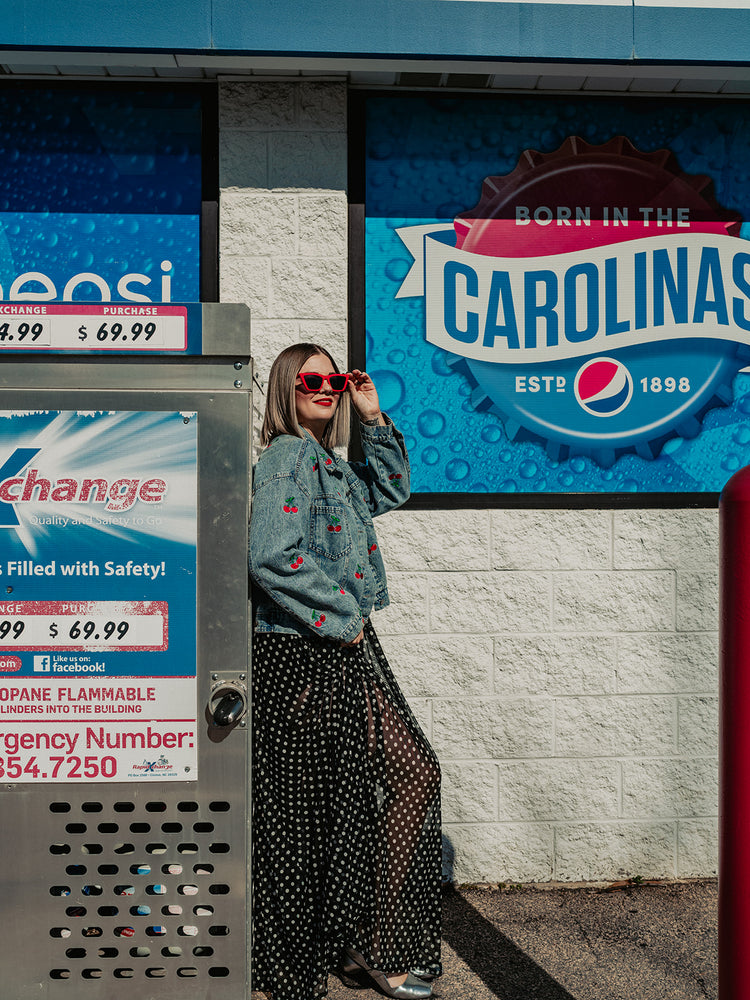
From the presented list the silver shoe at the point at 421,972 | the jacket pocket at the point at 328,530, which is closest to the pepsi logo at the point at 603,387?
the jacket pocket at the point at 328,530

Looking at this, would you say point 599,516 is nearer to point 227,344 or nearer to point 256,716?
point 256,716

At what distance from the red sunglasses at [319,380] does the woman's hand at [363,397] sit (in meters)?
→ 0.20

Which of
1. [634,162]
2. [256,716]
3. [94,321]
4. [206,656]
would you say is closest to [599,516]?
[634,162]

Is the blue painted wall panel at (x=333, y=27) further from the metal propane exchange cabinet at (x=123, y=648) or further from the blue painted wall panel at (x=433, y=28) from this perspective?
the metal propane exchange cabinet at (x=123, y=648)

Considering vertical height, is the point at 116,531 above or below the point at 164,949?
above

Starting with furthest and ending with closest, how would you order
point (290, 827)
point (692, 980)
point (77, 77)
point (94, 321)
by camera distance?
point (77, 77) → point (692, 980) → point (290, 827) → point (94, 321)

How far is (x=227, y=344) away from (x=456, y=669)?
209 centimetres

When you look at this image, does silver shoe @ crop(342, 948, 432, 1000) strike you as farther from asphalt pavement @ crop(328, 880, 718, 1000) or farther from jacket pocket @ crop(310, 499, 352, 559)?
jacket pocket @ crop(310, 499, 352, 559)

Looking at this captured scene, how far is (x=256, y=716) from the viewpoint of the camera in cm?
262

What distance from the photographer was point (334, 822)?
2674mm

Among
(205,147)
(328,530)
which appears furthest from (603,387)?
(205,147)

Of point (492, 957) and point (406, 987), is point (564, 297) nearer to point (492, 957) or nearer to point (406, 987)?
point (492, 957)

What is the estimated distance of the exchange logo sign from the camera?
368 centimetres

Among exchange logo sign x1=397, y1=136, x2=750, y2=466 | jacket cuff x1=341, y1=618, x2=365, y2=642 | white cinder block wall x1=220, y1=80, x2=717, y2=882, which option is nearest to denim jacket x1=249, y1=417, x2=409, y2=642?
jacket cuff x1=341, y1=618, x2=365, y2=642
